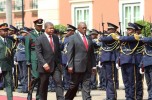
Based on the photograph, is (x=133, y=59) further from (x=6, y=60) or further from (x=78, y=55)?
(x=6, y=60)

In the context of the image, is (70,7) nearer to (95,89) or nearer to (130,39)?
(95,89)

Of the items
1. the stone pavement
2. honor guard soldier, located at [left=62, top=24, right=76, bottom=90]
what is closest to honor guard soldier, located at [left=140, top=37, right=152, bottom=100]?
the stone pavement

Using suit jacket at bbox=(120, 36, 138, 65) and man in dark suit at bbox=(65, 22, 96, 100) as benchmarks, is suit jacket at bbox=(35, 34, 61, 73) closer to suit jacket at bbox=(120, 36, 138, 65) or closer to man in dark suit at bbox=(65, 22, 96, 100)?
man in dark suit at bbox=(65, 22, 96, 100)

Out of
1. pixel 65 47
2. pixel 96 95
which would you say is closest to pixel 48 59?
pixel 96 95

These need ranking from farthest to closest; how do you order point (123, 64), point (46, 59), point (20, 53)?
point (20, 53) < point (123, 64) < point (46, 59)

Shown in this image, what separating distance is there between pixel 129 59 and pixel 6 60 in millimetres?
2779

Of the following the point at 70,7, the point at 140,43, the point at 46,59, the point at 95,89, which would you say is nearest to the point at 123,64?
the point at 140,43

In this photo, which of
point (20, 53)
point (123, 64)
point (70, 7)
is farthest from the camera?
point (70, 7)

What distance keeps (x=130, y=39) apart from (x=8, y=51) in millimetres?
2769

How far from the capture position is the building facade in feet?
95.1

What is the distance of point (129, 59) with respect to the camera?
12852 millimetres

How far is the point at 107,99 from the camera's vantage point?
13703 millimetres

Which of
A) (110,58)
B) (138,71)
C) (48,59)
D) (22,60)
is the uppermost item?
(48,59)

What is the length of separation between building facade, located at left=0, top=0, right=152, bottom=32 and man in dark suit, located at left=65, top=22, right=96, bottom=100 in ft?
51.3
